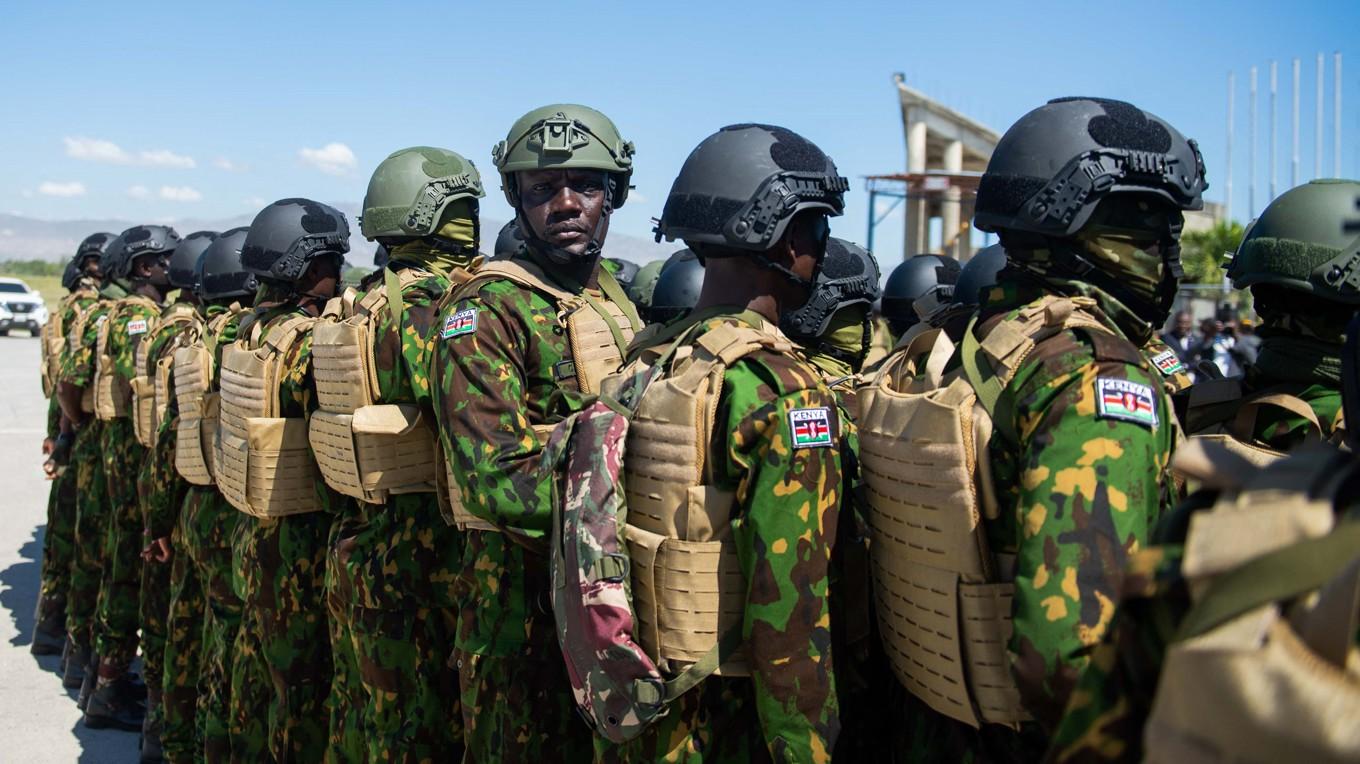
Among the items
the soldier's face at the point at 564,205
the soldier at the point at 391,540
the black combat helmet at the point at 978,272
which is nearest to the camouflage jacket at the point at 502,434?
the soldier's face at the point at 564,205

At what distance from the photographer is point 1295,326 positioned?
3293 millimetres

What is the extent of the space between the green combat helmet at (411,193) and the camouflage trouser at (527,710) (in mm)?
1989

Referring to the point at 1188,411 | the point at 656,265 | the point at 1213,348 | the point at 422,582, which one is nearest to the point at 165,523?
the point at 422,582

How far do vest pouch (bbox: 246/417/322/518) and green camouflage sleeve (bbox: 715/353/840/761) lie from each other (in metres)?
2.73

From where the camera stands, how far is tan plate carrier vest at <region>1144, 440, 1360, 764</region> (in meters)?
1.12

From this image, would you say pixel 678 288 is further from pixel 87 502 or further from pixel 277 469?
pixel 87 502

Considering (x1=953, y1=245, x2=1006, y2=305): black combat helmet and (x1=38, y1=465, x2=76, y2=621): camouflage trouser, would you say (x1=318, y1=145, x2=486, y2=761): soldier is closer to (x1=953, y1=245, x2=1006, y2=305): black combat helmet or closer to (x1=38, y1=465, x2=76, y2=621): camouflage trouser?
(x1=953, y1=245, x2=1006, y2=305): black combat helmet

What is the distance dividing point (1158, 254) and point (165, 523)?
5.49m

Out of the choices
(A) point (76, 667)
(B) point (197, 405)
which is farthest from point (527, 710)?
(A) point (76, 667)

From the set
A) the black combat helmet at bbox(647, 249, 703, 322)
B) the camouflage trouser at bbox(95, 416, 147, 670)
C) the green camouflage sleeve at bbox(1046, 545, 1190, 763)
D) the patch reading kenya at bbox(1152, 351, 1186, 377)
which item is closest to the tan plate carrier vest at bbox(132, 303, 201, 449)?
the camouflage trouser at bbox(95, 416, 147, 670)

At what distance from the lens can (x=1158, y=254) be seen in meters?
2.61

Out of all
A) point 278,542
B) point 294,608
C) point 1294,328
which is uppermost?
point 1294,328

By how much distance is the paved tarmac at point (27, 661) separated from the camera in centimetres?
652

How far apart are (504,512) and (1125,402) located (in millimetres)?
1750
